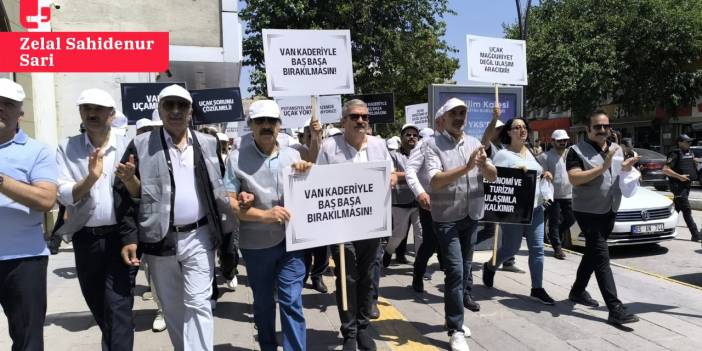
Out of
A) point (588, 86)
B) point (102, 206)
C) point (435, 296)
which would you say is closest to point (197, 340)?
point (102, 206)

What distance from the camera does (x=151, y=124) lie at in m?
5.60

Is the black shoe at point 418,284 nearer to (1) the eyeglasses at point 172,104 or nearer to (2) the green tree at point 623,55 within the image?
(1) the eyeglasses at point 172,104

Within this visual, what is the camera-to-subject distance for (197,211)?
363 cm

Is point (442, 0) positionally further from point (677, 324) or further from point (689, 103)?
point (677, 324)

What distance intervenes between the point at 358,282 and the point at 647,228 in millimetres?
6149

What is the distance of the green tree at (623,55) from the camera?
26.9 metres

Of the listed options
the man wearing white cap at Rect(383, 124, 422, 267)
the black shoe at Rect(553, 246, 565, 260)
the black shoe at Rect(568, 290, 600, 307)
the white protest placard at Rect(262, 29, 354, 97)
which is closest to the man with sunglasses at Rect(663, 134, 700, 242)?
the black shoe at Rect(553, 246, 565, 260)

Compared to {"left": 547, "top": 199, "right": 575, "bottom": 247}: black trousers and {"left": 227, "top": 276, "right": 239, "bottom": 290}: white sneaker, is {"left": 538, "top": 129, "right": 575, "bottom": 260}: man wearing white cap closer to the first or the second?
{"left": 547, "top": 199, "right": 575, "bottom": 247}: black trousers

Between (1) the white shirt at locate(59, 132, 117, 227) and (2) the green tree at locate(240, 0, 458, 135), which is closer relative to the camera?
(1) the white shirt at locate(59, 132, 117, 227)

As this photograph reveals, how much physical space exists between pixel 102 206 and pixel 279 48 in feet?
7.14

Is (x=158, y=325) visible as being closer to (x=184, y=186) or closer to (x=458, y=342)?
(x=184, y=186)

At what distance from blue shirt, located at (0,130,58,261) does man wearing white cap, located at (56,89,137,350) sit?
1.00 ft

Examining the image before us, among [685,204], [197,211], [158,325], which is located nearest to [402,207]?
[158,325]

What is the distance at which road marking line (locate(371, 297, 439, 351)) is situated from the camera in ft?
15.1
